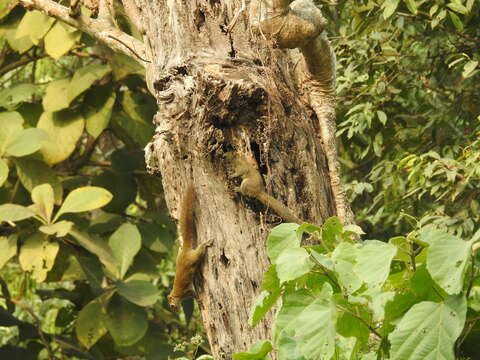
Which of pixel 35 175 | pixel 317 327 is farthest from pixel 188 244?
pixel 35 175

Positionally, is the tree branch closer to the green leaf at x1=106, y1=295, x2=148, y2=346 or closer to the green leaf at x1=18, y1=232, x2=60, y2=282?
the green leaf at x1=18, y1=232, x2=60, y2=282

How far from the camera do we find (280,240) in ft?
5.50

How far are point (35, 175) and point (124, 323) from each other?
93 centimetres

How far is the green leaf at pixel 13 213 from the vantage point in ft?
13.8

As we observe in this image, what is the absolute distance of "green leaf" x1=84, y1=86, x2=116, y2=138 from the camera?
4922 mm

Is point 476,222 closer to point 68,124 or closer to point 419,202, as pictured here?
point 419,202

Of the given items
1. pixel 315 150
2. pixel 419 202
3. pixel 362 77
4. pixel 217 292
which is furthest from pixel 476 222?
pixel 217 292

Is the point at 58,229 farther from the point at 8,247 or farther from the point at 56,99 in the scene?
the point at 56,99

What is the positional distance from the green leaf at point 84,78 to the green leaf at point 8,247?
32.1 inches

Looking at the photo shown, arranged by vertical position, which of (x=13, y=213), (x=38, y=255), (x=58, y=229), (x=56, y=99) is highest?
(x=56, y=99)

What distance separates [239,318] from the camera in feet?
8.12

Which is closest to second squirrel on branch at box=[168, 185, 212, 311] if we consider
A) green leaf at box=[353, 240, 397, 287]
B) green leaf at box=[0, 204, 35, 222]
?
green leaf at box=[353, 240, 397, 287]

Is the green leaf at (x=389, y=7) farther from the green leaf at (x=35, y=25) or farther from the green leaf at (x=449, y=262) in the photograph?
the green leaf at (x=449, y=262)

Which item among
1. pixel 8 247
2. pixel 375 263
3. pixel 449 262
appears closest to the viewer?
pixel 449 262
